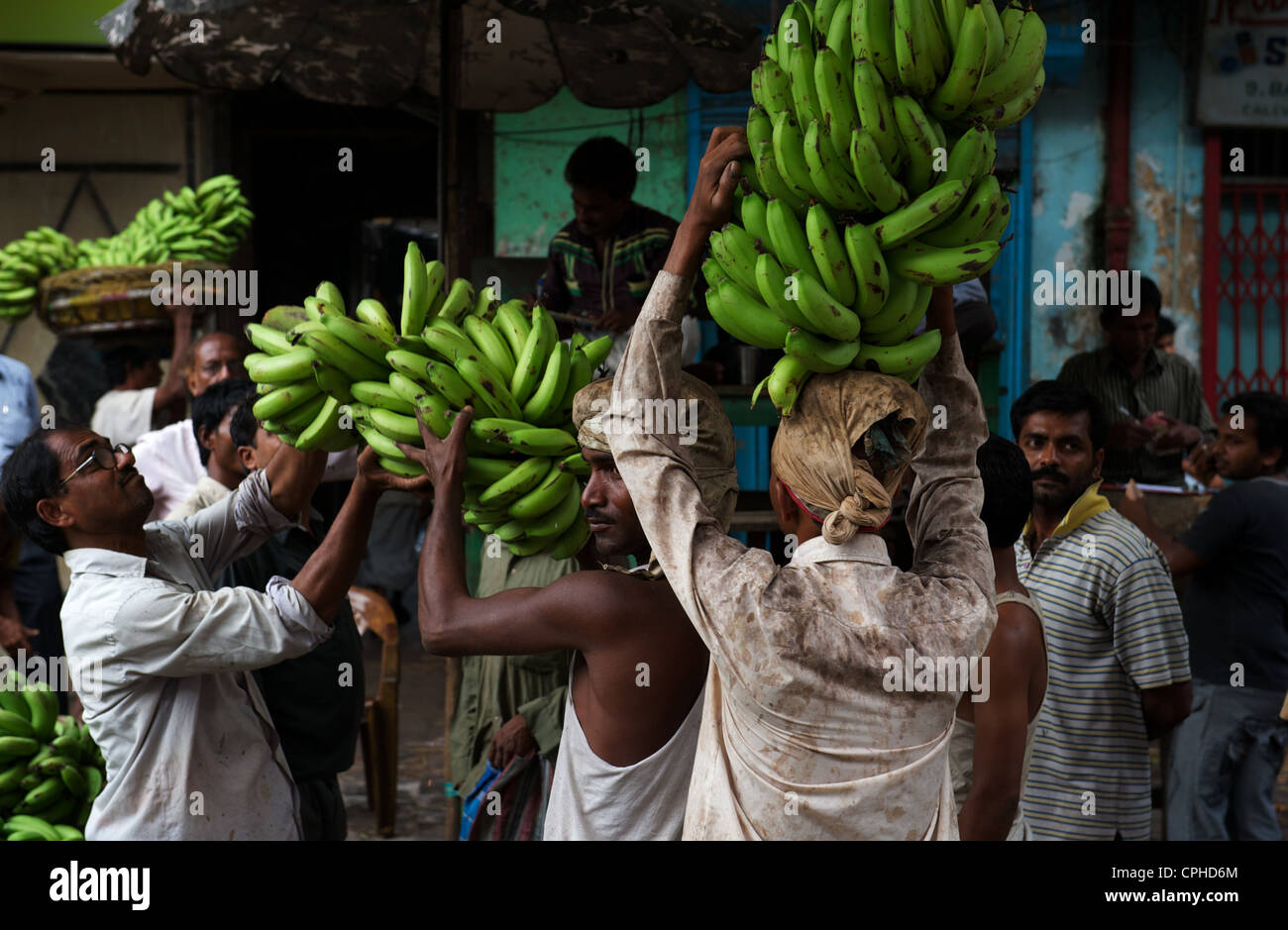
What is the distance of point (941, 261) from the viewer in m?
2.15

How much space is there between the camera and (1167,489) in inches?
200

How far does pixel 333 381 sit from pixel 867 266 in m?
1.18

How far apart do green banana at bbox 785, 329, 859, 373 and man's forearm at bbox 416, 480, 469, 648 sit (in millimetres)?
722

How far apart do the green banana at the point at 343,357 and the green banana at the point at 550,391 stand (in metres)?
0.34

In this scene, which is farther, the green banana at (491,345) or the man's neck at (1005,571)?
the man's neck at (1005,571)

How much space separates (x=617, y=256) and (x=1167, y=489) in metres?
2.41

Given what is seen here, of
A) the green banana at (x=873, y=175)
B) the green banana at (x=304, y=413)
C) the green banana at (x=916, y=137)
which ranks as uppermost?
the green banana at (x=916, y=137)

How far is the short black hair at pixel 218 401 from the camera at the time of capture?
416 cm

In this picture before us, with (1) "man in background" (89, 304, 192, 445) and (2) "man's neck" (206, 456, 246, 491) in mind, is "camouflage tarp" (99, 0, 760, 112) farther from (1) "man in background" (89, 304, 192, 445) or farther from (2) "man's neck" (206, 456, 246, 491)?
(2) "man's neck" (206, 456, 246, 491)

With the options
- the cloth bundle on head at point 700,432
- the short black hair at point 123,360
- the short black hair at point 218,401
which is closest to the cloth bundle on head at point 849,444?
the cloth bundle on head at point 700,432

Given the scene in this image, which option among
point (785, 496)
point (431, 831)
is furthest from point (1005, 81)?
point (431, 831)

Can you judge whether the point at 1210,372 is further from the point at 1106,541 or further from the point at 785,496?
the point at 785,496

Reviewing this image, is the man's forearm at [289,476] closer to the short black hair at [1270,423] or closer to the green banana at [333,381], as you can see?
the green banana at [333,381]

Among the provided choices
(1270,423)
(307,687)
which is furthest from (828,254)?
(1270,423)
